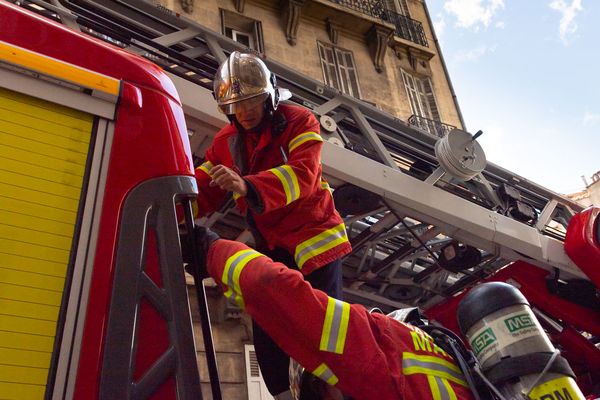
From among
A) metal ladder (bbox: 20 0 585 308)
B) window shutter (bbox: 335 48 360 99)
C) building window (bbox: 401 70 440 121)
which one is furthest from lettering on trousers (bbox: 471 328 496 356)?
building window (bbox: 401 70 440 121)

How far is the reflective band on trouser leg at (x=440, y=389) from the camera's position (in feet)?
4.69

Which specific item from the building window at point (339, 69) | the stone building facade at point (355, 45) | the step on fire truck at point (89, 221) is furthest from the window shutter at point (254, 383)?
the building window at point (339, 69)

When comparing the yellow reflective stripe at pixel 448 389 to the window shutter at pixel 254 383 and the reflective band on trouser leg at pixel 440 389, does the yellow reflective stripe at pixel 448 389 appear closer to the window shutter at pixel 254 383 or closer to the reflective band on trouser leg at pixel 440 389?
the reflective band on trouser leg at pixel 440 389

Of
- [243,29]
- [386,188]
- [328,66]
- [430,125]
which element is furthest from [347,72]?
[386,188]

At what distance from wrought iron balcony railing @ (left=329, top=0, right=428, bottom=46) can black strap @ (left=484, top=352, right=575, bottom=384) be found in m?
11.3

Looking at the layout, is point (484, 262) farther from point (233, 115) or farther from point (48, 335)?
point (48, 335)

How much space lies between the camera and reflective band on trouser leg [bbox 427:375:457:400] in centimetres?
143

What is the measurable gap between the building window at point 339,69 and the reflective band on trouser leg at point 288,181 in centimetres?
849

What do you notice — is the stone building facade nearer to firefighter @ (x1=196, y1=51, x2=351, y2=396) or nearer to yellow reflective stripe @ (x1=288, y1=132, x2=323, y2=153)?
firefighter @ (x1=196, y1=51, x2=351, y2=396)

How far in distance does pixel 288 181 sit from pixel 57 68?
1.00m

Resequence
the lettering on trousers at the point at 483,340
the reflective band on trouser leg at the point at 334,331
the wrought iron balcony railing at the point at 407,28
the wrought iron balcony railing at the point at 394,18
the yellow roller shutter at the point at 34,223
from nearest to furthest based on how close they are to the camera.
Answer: the yellow roller shutter at the point at 34,223
the reflective band on trouser leg at the point at 334,331
the lettering on trousers at the point at 483,340
the wrought iron balcony railing at the point at 394,18
the wrought iron balcony railing at the point at 407,28

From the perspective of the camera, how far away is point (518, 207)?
4469 millimetres

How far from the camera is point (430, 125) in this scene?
11086 mm

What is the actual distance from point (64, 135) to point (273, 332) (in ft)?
2.55
